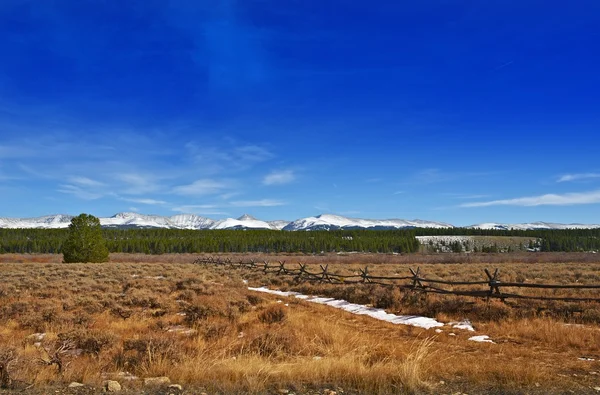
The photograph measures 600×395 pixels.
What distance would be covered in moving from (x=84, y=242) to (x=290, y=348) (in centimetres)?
4588

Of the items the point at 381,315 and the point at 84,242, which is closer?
the point at 381,315

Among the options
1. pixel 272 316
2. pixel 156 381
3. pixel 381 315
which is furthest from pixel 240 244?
pixel 156 381

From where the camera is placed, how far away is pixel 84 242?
152 ft

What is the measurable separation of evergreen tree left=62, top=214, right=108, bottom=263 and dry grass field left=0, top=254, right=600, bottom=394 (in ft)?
96.3

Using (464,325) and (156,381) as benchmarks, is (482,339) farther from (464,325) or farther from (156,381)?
(156,381)

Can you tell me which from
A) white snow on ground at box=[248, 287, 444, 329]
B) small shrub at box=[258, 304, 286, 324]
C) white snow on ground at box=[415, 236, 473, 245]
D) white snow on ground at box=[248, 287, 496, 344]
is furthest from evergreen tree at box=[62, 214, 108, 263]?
white snow on ground at box=[415, 236, 473, 245]

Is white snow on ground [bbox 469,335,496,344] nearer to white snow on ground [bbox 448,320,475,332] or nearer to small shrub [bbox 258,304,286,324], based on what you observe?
white snow on ground [bbox 448,320,475,332]

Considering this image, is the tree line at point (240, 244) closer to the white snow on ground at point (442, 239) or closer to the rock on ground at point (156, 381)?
the white snow on ground at point (442, 239)

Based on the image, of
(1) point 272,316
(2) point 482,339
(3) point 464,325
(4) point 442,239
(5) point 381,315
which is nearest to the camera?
(2) point 482,339

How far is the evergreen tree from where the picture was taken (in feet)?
149

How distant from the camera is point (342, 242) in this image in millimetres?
154625

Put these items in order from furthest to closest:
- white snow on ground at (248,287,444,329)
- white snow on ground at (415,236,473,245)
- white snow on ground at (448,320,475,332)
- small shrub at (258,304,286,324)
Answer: white snow on ground at (415,236,473,245)
white snow on ground at (248,287,444,329)
small shrub at (258,304,286,324)
white snow on ground at (448,320,475,332)

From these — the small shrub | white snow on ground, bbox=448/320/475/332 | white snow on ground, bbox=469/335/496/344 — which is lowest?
white snow on ground, bbox=448/320/475/332

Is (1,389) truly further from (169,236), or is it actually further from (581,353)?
(169,236)
